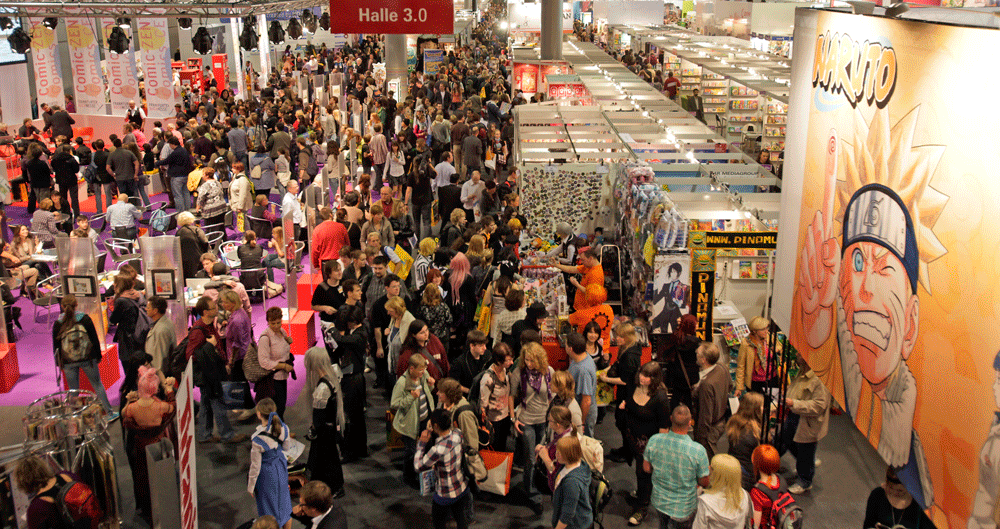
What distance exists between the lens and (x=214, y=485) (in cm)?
617

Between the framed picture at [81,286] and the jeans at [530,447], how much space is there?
4.28 metres

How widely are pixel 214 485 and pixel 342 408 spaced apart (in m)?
1.20

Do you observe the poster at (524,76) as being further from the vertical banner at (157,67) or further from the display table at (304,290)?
the display table at (304,290)

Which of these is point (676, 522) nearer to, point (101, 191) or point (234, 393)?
point (234, 393)

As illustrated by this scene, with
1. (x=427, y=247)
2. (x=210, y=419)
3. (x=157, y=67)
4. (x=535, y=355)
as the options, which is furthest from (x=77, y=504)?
(x=157, y=67)

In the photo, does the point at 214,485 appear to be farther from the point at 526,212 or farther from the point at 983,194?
the point at 983,194

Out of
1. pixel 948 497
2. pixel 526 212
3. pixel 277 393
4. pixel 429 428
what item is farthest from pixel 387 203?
pixel 948 497

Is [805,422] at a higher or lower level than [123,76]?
lower

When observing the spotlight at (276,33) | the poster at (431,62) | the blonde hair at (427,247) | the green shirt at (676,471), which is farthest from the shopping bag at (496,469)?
the poster at (431,62)

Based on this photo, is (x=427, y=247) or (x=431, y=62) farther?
(x=431, y=62)

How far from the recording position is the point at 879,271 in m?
3.27

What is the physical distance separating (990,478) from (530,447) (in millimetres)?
3543

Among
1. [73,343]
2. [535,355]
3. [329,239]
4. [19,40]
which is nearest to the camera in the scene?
[535,355]

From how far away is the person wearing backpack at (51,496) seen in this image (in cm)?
441
